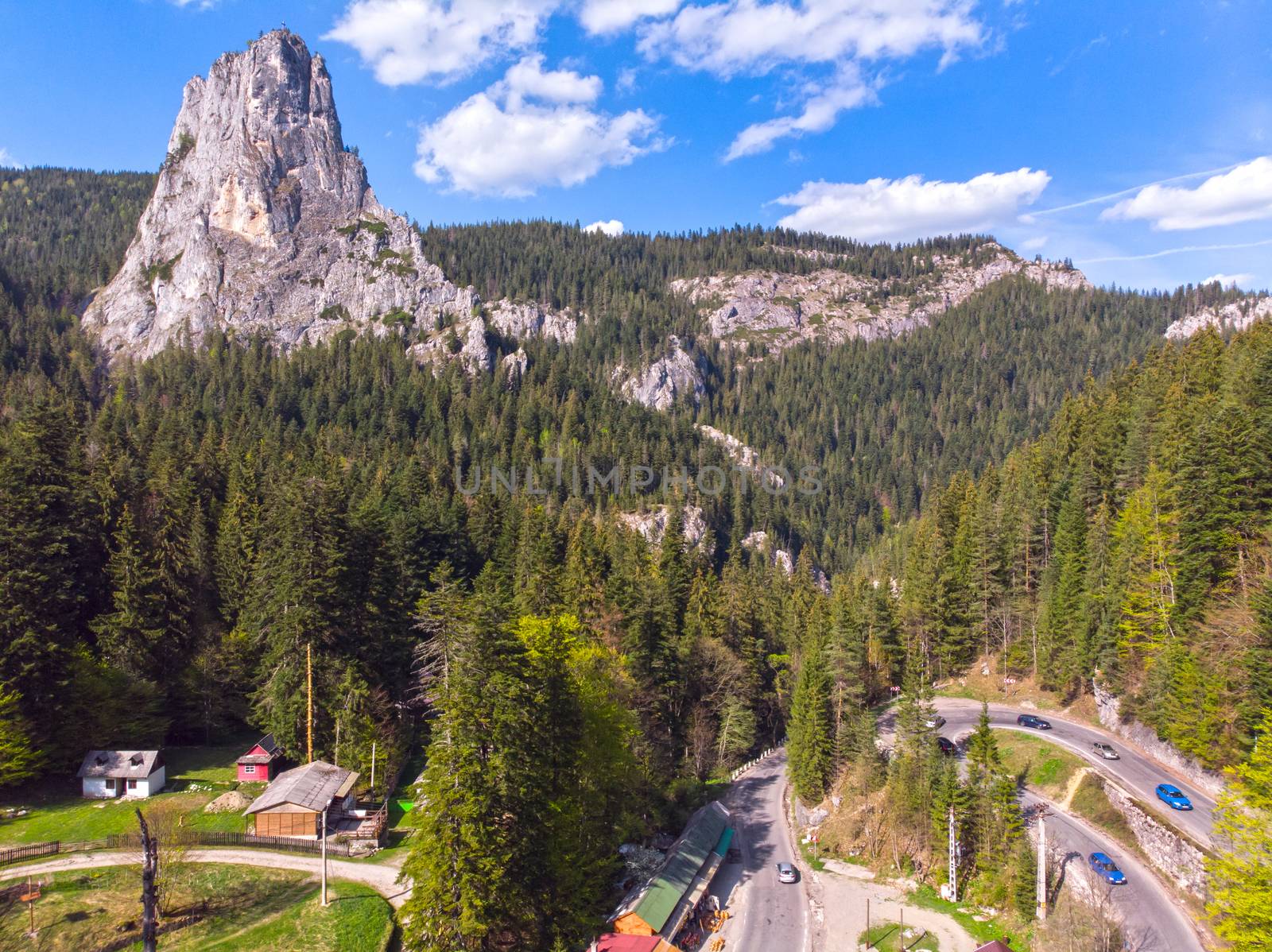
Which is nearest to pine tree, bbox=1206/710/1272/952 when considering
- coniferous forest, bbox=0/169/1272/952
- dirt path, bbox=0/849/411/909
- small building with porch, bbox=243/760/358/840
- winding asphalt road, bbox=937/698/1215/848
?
coniferous forest, bbox=0/169/1272/952

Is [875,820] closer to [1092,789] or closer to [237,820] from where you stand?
[1092,789]

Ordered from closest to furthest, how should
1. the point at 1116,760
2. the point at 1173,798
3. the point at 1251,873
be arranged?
the point at 1251,873 → the point at 1173,798 → the point at 1116,760

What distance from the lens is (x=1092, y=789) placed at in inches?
1519

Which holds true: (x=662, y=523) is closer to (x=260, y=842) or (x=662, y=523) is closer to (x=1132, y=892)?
(x=260, y=842)

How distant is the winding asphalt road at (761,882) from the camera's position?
119 ft

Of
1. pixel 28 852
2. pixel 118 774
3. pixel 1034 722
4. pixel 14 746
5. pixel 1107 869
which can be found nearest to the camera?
pixel 28 852

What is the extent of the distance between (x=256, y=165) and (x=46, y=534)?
18842 centimetres

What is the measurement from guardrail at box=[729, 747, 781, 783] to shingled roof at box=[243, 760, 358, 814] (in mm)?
32740

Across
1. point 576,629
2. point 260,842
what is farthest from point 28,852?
point 576,629

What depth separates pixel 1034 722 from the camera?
1922 inches

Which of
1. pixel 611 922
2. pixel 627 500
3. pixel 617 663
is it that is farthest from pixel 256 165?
pixel 611 922

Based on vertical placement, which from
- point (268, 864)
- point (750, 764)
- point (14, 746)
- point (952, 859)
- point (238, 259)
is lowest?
point (750, 764)

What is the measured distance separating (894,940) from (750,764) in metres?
29.6

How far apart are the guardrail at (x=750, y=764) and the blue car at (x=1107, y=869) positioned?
99.4ft
